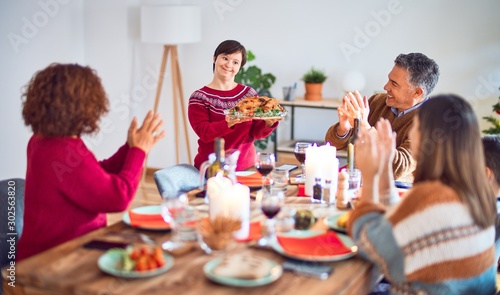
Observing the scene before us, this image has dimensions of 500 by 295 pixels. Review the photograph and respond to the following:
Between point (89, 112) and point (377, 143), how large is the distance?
0.99 meters

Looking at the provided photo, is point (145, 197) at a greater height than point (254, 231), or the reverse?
point (254, 231)

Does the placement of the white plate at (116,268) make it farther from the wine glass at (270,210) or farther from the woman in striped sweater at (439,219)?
the woman in striped sweater at (439,219)

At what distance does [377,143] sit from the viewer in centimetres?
241

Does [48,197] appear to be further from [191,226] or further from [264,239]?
[264,239]

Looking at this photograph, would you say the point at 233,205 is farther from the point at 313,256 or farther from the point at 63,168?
the point at 63,168

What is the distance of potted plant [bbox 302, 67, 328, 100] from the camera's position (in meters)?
5.32

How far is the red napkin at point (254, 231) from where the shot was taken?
2.25 metres

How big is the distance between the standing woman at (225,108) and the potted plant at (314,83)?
5.51ft

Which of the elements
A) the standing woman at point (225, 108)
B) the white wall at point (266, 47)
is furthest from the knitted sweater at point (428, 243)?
the white wall at point (266, 47)

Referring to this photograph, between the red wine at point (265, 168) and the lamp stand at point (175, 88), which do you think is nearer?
the red wine at point (265, 168)

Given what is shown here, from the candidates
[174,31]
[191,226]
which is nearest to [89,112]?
[191,226]

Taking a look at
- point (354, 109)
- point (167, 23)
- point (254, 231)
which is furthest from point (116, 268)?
point (167, 23)

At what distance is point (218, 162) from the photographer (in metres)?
2.65

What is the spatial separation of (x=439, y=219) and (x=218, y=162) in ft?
3.17
